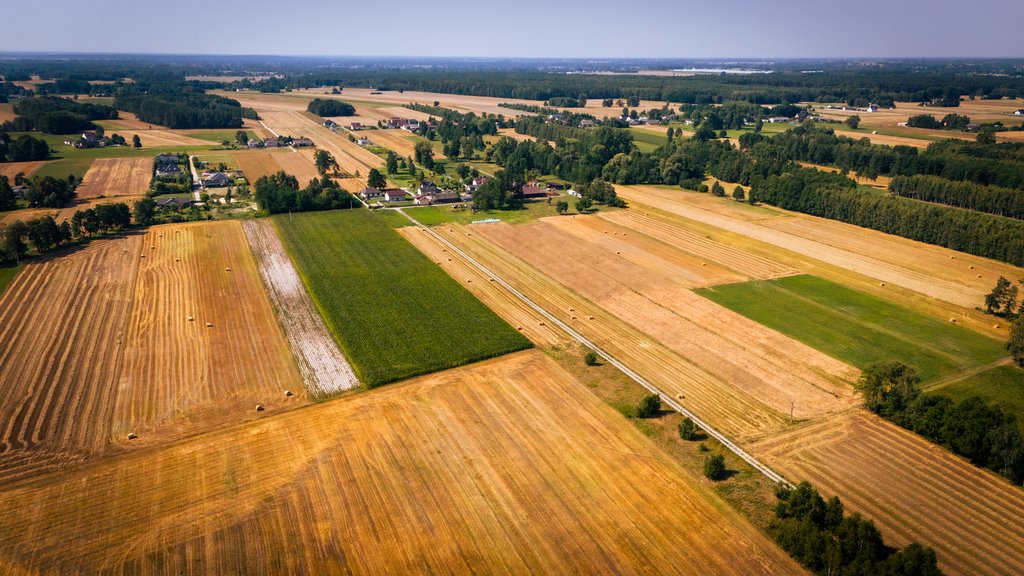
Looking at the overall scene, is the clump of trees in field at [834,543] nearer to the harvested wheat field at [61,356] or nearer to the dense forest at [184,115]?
the harvested wheat field at [61,356]

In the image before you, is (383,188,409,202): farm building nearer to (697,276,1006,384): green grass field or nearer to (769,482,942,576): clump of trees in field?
(697,276,1006,384): green grass field

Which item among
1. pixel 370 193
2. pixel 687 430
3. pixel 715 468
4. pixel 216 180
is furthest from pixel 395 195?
pixel 715 468

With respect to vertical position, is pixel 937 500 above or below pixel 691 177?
below

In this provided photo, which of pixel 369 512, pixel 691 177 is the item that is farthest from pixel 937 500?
pixel 691 177

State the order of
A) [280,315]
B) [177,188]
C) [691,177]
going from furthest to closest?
1. [691,177]
2. [177,188]
3. [280,315]

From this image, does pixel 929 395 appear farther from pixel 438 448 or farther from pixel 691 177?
pixel 691 177

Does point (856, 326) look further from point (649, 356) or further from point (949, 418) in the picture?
point (649, 356)
